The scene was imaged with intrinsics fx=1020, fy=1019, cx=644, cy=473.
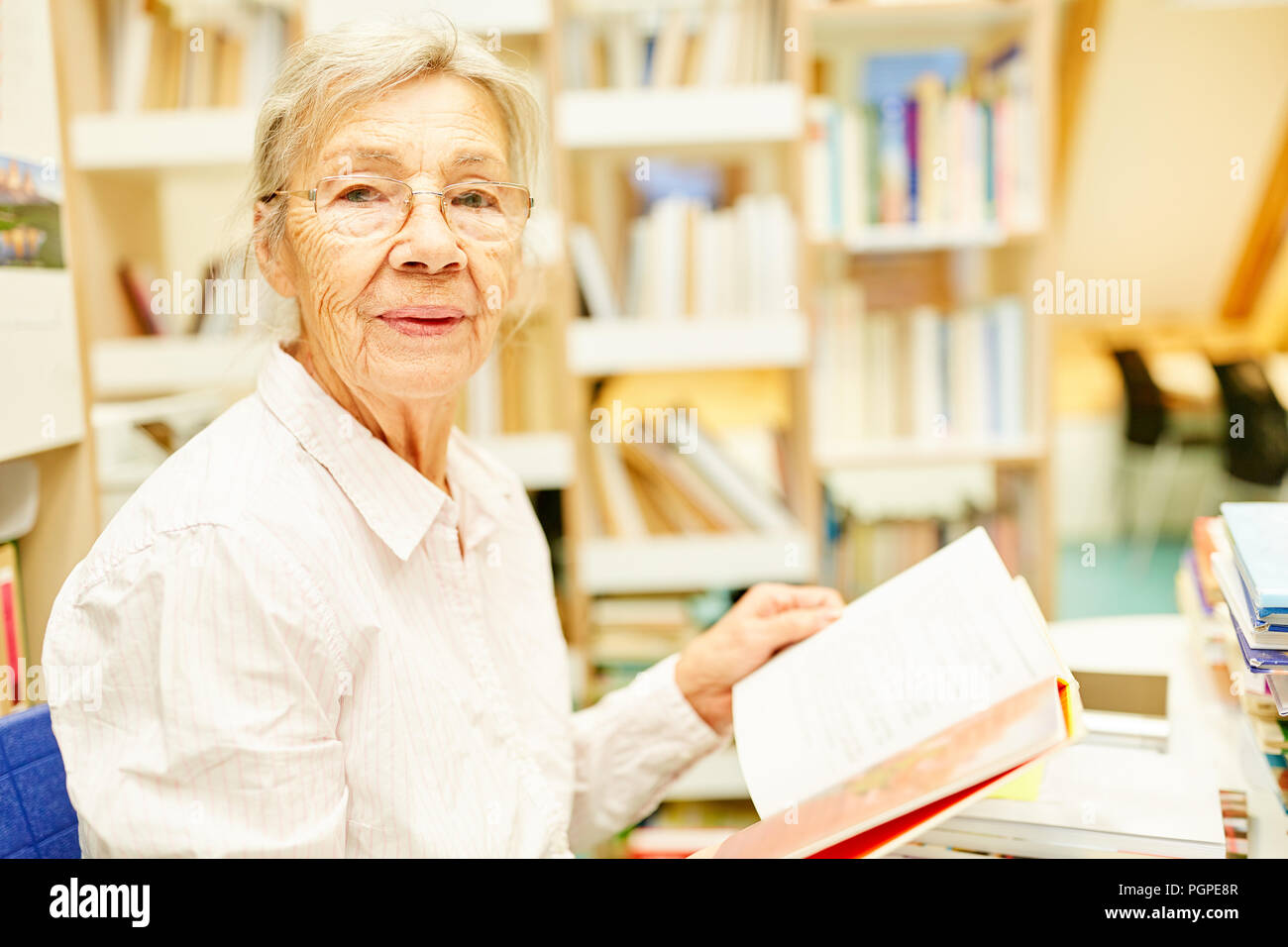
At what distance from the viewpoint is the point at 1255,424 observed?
4031 millimetres

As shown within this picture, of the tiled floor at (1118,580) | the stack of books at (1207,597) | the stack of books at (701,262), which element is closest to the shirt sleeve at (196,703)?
the stack of books at (1207,597)

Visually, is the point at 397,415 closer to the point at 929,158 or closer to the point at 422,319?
the point at 422,319

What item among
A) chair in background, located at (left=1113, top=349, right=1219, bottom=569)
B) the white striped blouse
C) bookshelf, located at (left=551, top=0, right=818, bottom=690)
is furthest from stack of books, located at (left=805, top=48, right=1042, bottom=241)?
chair in background, located at (left=1113, top=349, right=1219, bottom=569)

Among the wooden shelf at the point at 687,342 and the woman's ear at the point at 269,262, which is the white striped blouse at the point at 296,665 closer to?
the woman's ear at the point at 269,262

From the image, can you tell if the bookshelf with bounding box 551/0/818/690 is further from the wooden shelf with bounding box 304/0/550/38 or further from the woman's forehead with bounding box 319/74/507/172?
the woman's forehead with bounding box 319/74/507/172

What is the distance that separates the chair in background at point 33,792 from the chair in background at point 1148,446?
14.5 feet

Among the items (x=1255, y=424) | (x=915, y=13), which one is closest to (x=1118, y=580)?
(x=1255, y=424)

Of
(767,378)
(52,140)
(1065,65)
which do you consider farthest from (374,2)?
(1065,65)

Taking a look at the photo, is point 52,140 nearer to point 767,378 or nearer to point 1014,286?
point 1014,286

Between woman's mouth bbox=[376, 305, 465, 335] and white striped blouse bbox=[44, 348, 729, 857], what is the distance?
89 mm

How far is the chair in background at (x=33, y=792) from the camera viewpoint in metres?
0.79

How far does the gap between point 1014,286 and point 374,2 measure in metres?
1.58

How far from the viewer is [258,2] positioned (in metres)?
2.23

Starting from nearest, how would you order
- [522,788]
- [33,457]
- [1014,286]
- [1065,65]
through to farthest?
[522,788], [33,457], [1014,286], [1065,65]
